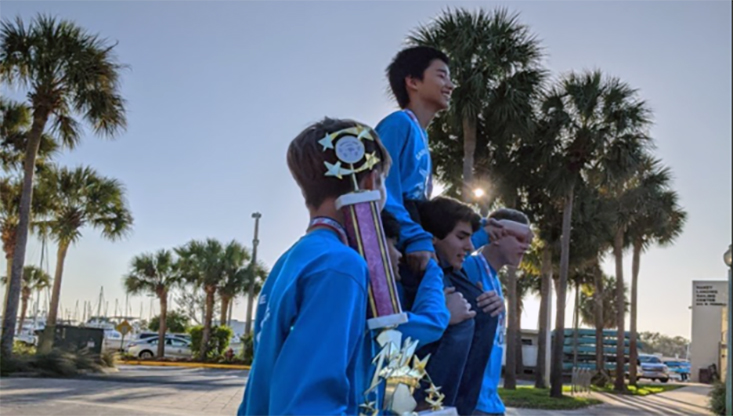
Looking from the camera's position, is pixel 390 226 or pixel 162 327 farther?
pixel 162 327

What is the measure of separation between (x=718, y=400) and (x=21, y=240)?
17.1 m

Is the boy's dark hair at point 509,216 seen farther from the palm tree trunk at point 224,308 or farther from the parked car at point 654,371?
the parked car at point 654,371

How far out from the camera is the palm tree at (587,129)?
22.5m

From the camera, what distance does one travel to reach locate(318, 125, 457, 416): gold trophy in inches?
67.9

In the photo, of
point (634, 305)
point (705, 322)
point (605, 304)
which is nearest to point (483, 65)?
point (634, 305)

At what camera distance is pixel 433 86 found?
9.40ft

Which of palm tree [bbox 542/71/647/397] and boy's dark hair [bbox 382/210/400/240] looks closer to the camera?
boy's dark hair [bbox 382/210/400/240]

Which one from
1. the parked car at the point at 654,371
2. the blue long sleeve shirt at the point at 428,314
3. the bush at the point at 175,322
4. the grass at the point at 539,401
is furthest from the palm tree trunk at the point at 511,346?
the bush at the point at 175,322

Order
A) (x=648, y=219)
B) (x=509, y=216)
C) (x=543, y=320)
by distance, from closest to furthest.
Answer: (x=509, y=216) → (x=543, y=320) → (x=648, y=219)

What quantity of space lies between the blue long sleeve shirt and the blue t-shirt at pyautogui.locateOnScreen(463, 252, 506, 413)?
2.88 feet

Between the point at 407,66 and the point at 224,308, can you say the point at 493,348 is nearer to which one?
the point at 407,66

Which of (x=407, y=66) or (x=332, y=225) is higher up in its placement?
(x=407, y=66)

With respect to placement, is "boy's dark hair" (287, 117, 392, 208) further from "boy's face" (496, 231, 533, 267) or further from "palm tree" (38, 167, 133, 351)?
"palm tree" (38, 167, 133, 351)

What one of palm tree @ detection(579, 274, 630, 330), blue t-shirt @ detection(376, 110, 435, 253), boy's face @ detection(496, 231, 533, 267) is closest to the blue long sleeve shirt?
blue t-shirt @ detection(376, 110, 435, 253)
